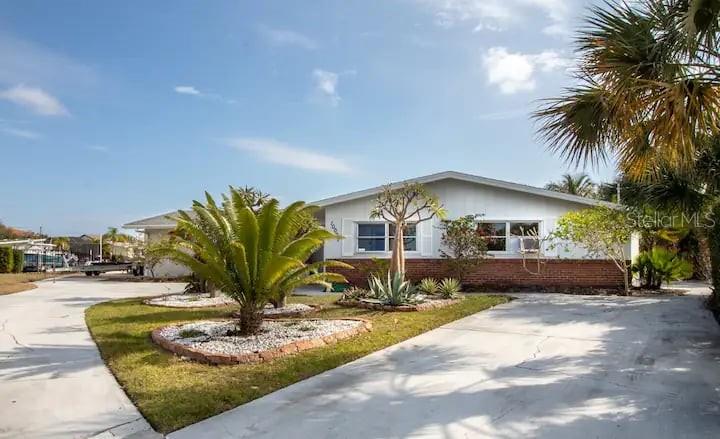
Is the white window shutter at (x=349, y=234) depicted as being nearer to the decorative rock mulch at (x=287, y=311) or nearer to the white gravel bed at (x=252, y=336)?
the decorative rock mulch at (x=287, y=311)

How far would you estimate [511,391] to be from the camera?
210 inches

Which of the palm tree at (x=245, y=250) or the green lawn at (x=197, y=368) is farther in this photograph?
the palm tree at (x=245, y=250)

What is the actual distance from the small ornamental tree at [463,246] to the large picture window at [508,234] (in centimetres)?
80

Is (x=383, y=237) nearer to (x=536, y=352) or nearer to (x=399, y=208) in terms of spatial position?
(x=399, y=208)

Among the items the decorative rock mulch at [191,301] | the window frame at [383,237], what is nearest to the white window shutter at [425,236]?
the window frame at [383,237]

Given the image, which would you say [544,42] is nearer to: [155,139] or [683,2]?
[683,2]

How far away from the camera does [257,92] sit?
14.2 m

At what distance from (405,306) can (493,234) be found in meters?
7.07

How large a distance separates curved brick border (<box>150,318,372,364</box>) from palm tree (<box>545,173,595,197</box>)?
3494cm

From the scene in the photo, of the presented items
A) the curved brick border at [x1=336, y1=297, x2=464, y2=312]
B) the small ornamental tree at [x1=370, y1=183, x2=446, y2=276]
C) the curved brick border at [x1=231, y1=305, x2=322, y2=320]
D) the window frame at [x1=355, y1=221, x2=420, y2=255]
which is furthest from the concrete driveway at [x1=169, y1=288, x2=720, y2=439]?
the window frame at [x1=355, y1=221, x2=420, y2=255]

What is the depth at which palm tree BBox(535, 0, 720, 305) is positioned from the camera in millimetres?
5387

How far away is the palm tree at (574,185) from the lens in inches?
1523

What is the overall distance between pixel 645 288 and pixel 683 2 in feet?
44.2

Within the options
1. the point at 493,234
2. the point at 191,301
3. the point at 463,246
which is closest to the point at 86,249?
the point at 191,301
